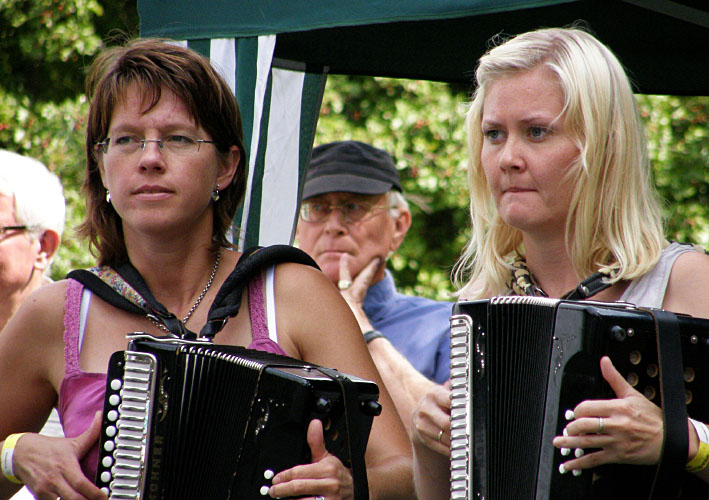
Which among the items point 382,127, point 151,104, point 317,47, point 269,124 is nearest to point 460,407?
point 151,104

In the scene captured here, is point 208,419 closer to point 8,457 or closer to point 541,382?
point 8,457

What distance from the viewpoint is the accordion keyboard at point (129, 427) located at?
7.13 feet

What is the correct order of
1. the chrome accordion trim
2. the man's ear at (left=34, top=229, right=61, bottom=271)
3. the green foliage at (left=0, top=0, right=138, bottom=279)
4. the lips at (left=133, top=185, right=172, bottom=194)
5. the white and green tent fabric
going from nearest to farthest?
the chrome accordion trim < the lips at (left=133, top=185, right=172, bottom=194) < the white and green tent fabric < the man's ear at (left=34, top=229, right=61, bottom=271) < the green foliage at (left=0, top=0, right=138, bottom=279)

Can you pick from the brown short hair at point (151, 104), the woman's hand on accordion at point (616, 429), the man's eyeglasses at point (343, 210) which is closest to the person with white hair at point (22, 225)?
the man's eyeglasses at point (343, 210)

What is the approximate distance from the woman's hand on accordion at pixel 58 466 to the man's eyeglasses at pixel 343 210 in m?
2.28

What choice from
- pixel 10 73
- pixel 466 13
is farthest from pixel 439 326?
pixel 10 73

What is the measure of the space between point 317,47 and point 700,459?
236 centimetres

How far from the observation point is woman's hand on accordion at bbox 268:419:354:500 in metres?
2.02

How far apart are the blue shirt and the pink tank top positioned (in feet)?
5.35

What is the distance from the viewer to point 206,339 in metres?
2.37

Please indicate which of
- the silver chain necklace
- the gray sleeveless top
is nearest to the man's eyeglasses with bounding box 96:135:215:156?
the silver chain necklace

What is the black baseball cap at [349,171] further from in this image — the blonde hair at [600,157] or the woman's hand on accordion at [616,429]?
the woman's hand on accordion at [616,429]

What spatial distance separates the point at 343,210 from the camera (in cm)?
450

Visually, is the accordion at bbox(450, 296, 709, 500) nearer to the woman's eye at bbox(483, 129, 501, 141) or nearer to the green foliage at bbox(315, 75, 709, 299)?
the woman's eye at bbox(483, 129, 501, 141)
